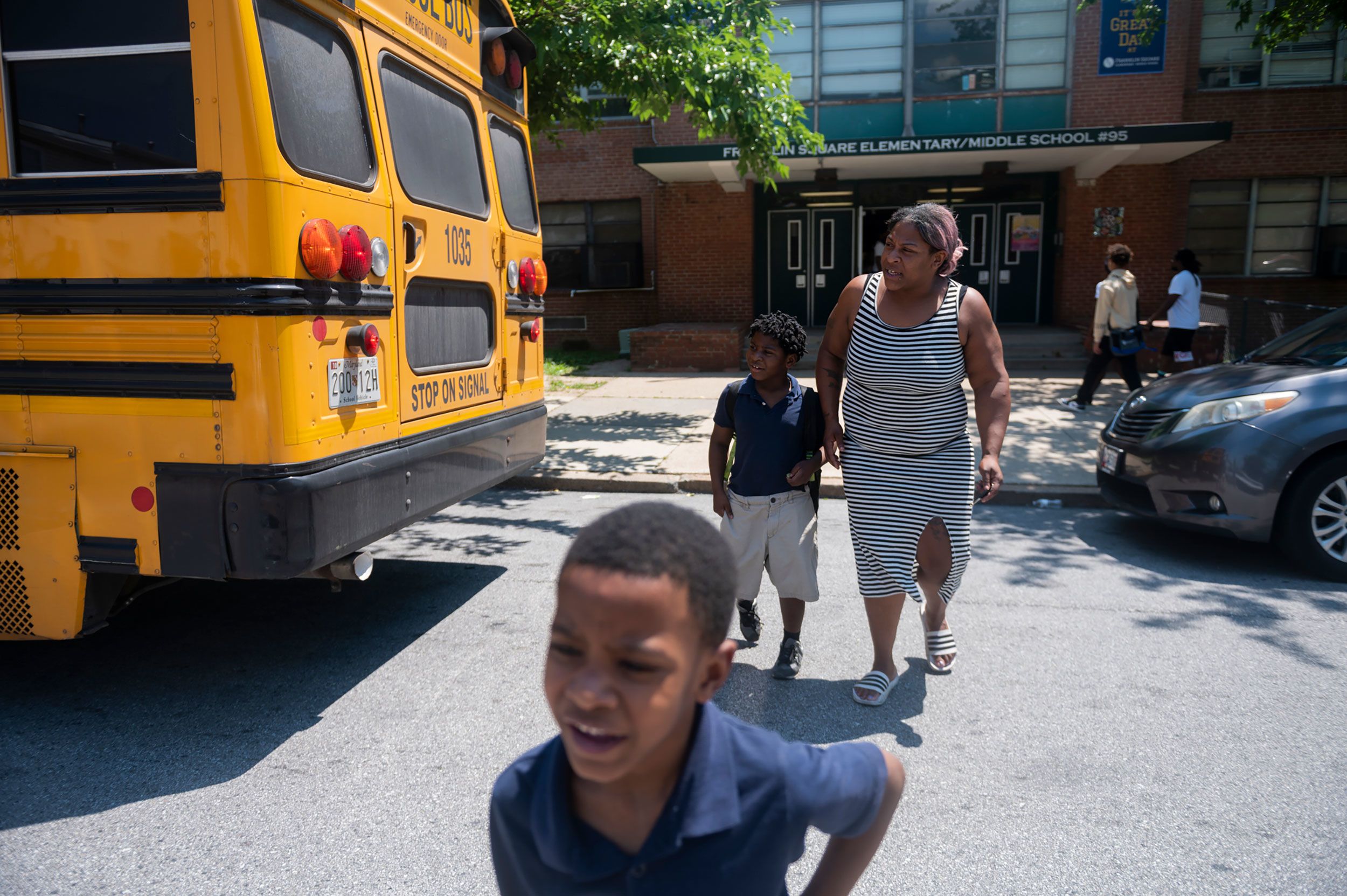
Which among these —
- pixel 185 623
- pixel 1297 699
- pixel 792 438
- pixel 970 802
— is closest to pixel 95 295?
pixel 185 623

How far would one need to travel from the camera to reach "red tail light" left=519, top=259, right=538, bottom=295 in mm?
5477

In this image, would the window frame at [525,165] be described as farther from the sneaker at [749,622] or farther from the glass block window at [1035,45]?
the glass block window at [1035,45]

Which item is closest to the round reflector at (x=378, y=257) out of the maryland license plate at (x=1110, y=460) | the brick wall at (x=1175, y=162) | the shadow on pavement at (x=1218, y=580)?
the shadow on pavement at (x=1218, y=580)

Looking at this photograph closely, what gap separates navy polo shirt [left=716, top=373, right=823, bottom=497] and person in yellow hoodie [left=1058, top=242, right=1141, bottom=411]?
24.7 ft

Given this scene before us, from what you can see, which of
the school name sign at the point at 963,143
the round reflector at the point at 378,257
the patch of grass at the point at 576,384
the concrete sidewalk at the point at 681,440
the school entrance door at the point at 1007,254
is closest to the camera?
the round reflector at the point at 378,257

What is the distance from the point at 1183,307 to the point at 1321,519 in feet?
23.3

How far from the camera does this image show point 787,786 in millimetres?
1356

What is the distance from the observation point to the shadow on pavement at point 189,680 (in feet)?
11.0

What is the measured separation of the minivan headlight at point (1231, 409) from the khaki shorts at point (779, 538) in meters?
3.07

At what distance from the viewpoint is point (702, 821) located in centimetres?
129

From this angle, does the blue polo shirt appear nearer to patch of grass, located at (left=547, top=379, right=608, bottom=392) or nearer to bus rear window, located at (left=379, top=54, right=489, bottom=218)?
bus rear window, located at (left=379, top=54, right=489, bottom=218)

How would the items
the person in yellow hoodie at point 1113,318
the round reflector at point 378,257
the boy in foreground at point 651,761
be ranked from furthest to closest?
the person in yellow hoodie at point 1113,318
the round reflector at point 378,257
the boy in foreground at point 651,761

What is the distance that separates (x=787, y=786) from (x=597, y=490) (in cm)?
686

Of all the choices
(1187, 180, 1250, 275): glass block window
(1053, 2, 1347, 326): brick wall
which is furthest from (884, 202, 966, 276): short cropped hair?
(1187, 180, 1250, 275): glass block window
